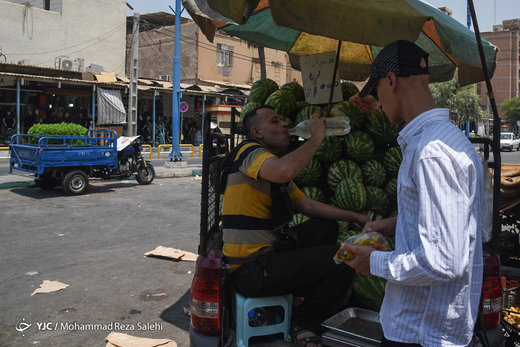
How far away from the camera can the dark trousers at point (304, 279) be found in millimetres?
2545

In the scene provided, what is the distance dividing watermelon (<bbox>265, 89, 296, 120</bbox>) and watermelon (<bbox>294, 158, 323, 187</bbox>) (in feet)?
2.07

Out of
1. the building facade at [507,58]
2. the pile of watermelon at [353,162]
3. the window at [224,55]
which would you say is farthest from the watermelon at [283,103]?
the building facade at [507,58]

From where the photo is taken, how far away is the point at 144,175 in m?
13.4

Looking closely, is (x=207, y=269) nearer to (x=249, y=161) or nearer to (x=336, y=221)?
(x=249, y=161)

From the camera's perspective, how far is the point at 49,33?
28.6m

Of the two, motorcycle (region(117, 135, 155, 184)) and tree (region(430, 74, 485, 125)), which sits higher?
tree (region(430, 74, 485, 125))

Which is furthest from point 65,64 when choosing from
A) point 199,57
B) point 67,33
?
point 199,57

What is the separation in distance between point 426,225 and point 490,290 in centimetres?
147

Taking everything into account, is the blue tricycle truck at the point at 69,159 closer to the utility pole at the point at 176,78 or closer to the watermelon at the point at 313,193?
the utility pole at the point at 176,78

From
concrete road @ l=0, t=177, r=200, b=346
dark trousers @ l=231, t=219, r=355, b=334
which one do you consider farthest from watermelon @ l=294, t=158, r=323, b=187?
concrete road @ l=0, t=177, r=200, b=346

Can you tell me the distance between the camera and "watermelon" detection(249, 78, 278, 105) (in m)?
4.72

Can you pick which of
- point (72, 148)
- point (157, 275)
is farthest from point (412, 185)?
point (72, 148)

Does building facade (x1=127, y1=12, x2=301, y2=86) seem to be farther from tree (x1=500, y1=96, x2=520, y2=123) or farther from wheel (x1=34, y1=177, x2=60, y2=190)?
tree (x1=500, y1=96, x2=520, y2=123)

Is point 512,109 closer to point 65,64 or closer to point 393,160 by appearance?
point 65,64
